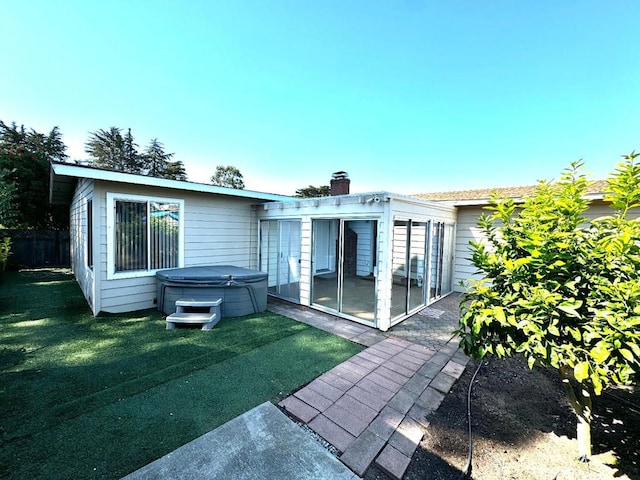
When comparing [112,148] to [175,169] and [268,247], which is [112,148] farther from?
[268,247]

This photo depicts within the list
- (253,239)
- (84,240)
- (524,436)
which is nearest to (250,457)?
(524,436)

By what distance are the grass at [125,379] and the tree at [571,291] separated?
216cm

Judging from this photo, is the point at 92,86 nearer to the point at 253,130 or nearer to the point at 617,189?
the point at 253,130

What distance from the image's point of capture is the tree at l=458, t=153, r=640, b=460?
1454 millimetres

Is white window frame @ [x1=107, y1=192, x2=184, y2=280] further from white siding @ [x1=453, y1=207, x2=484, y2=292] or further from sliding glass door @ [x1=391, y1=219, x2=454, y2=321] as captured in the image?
white siding @ [x1=453, y1=207, x2=484, y2=292]

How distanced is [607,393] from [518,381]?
0.84 metres

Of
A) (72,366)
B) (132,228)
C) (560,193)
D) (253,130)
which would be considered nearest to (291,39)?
(253,130)

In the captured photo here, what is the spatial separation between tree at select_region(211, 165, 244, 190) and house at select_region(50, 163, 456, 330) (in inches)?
876

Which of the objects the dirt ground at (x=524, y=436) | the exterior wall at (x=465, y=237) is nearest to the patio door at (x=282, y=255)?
the dirt ground at (x=524, y=436)

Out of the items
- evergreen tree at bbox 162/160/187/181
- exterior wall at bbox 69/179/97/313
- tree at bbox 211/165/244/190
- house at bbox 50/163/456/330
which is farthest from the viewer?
tree at bbox 211/165/244/190

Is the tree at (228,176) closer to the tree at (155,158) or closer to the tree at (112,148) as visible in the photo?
the tree at (155,158)

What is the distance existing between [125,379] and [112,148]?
32.6m

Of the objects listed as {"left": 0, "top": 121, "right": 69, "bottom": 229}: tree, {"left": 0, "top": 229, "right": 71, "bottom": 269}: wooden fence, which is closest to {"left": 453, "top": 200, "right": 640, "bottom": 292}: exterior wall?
{"left": 0, "top": 229, "right": 71, "bottom": 269}: wooden fence

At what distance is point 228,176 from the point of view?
96.9 ft
